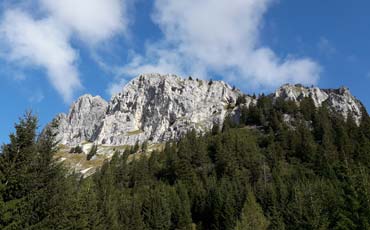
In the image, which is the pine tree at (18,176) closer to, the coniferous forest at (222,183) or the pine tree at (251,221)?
the coniferous forest at (222,183)

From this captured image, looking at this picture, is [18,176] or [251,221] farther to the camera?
A: [251,221]

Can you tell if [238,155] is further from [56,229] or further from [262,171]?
[56,229]

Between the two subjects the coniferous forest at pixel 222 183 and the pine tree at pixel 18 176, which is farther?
the coniferous forest at pixel 222 183

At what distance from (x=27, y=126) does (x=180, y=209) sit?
2488 inches

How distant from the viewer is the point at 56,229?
28.2m

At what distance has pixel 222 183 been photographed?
8975cm

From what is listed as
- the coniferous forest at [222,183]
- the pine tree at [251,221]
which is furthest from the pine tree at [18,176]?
the pine tree at [251,221]

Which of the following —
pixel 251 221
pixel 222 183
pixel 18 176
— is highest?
pixel 222 183

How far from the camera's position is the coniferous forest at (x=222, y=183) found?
25.7 metres

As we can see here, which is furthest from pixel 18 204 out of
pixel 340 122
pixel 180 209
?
pixel 340 122

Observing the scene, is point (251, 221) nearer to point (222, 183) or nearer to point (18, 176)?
point (18, 176)

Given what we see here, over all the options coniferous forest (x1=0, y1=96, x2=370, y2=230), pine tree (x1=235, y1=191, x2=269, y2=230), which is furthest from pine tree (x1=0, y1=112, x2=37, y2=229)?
pine tree (x1=235, y1=191, x2=269, y2=230)

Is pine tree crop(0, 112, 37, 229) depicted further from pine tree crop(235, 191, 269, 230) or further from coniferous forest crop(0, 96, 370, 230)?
Result: pine tree crop(235, 191, 269, 230)

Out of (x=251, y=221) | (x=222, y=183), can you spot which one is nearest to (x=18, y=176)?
(x=251, y=221)
